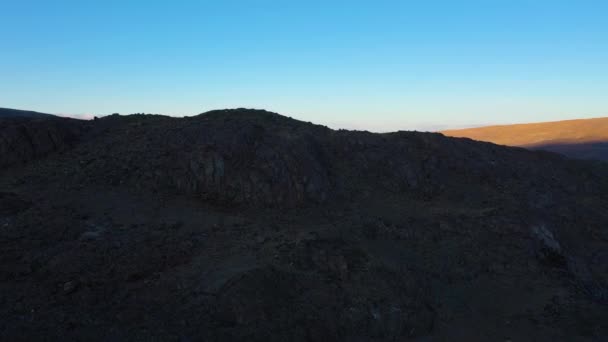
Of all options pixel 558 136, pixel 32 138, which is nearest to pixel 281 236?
pixel 32 138

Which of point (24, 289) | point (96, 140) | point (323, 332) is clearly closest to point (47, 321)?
point (24, 289)

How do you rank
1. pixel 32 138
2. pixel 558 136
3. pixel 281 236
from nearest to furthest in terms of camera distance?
pixel 281 236, pixel 32 138, pixel 558 136

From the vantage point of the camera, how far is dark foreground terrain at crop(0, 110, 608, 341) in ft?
29.3

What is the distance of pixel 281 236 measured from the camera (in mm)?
11469

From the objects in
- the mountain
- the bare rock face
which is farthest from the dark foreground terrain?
the mountain

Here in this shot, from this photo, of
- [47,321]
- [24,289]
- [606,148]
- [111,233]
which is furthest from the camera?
[606,148]

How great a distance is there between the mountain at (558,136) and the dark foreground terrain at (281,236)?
127 ft

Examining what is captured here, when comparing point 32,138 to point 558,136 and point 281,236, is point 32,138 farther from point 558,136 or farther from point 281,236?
point 558,136

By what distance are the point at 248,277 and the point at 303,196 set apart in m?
4.50

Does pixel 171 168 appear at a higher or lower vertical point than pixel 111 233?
higher

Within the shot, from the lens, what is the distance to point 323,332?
8836mm

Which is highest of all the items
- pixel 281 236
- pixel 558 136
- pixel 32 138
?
pixel 32 138

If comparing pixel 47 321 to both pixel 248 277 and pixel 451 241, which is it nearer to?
pixel 248 277

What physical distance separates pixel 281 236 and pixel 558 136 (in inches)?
2516
